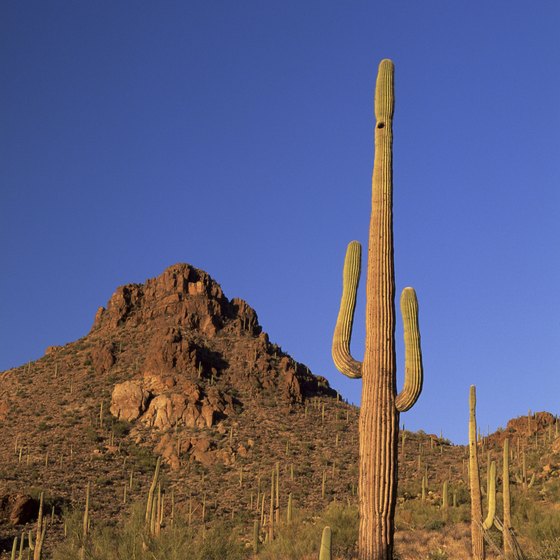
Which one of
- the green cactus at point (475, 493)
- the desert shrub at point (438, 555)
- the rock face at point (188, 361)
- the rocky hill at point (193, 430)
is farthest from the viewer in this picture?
the rock face at point (188, 361)

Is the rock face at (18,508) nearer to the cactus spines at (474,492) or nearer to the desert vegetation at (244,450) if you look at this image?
the desert vegetation at (244,450)

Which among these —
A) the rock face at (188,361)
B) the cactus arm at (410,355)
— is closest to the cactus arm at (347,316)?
the cactus arm at (410,355)

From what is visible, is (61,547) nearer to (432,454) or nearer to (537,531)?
(537,531)

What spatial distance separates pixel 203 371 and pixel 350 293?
4520 cm

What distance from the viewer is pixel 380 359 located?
1132cm

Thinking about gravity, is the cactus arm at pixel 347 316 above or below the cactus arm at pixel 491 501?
above

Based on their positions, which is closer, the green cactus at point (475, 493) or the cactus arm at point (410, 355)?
the cactus arm at point (410, 355)

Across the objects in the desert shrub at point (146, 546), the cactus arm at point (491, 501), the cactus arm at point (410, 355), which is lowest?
the desert shrub at point (146, 546)

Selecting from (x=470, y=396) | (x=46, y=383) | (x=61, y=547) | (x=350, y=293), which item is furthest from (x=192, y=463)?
(x=350, y=293)

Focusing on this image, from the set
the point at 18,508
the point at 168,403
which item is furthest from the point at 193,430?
the point at 18,508

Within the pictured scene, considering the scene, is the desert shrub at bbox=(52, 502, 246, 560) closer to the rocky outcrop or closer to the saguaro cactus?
the saguaro cactus

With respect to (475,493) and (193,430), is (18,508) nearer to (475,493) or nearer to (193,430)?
(193,430)

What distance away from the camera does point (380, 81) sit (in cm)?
1341

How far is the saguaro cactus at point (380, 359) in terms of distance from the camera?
1068 cm
